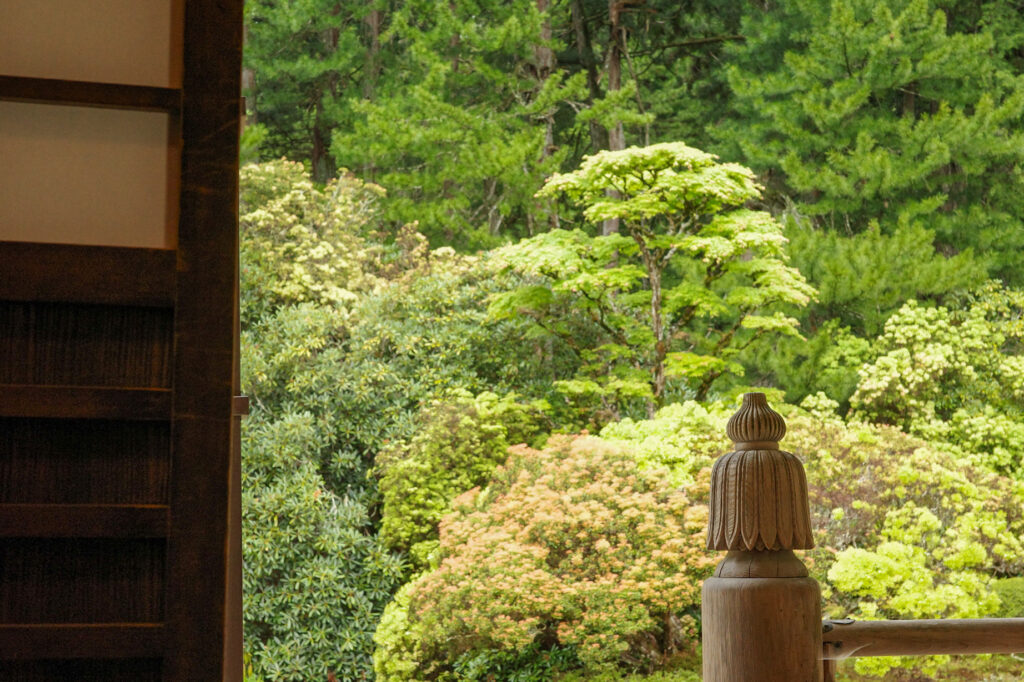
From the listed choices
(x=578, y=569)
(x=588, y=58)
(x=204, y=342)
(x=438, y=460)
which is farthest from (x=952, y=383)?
(x=204, y=342)

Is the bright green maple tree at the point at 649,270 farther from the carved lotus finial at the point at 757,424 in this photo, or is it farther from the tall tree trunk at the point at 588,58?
the carved lotus finial at the point at 757,424

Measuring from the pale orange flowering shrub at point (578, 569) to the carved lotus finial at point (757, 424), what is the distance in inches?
155

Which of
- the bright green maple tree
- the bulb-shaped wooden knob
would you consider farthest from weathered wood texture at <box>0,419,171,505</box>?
the bright green maple tree

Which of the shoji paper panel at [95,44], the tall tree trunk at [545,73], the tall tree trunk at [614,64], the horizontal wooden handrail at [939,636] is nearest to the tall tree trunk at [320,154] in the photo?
the tall tree trunk at [545,73]

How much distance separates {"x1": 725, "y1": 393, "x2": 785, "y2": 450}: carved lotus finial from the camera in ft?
2.59

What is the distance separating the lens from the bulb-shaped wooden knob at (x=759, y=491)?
2.55 ft

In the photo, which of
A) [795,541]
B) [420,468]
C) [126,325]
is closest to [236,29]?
[126,325]

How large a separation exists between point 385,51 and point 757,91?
3.05 m

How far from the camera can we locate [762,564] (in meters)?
0.79

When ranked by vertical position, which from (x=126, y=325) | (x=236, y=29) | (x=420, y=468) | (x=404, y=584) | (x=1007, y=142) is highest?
(x=1007, y=142)

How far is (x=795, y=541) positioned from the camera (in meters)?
0.79

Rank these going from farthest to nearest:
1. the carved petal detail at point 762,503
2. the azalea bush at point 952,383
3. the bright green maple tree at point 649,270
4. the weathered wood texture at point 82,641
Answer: the azalea bush at point 952,383 < the bright green maple tree at point 649,270 < the carved petal detail at point 762,503 < the weathered wood texture at point 82,641

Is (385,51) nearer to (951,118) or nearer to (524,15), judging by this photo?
(524,15)

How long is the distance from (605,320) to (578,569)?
2.00m
